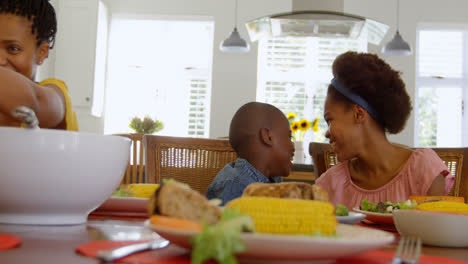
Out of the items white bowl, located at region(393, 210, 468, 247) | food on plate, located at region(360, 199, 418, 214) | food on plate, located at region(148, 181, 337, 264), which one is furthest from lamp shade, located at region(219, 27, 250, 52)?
food on plate, located at region(148, 181, 337, 264)

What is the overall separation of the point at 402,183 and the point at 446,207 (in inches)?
34.0

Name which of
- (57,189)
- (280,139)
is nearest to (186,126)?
(280,139)

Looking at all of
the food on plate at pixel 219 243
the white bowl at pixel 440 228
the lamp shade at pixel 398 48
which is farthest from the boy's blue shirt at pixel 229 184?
the lamp shade at pixel 398 48

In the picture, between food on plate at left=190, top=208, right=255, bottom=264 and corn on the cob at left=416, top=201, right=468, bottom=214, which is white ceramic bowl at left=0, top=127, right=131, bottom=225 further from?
corn on the cob at left=416, top=201, right=468, bottom=214

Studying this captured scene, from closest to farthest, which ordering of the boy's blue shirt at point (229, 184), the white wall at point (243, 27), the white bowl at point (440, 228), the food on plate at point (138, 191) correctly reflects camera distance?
1. the white bowl at point (440, 228)
2. the food on plate at point (138, 191)
3. the boy's blue shirt at point (229, 184)
4. the white wall at point (243, 27)

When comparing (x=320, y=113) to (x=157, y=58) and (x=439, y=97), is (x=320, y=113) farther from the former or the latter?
(x=157, y=58)

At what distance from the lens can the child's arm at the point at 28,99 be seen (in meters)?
0.60

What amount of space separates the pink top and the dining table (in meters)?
1.01

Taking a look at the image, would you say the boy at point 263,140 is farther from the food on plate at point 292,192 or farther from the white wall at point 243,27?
the white wall at point 243,27

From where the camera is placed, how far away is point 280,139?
1.72 metres

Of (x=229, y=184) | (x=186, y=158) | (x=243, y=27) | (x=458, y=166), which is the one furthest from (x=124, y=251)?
(x=243, y=27)

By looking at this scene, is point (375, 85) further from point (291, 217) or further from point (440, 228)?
point (291, 217)

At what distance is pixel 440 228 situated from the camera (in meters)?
0.57

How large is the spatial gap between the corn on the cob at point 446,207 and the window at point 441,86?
5.71m
